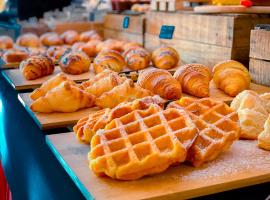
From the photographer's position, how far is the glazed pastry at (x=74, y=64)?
2260 millimetres

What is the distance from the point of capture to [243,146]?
1194 millimetres

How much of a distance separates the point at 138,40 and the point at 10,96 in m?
1.30

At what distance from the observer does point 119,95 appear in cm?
155

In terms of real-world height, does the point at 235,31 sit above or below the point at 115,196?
above

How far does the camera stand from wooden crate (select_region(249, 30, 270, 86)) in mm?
1852

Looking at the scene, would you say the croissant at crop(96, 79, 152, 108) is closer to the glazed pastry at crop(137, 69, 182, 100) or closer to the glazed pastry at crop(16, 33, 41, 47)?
the glazed pastry at crop(137, 69, 182, 100)

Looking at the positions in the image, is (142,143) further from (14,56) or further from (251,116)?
(14,56)

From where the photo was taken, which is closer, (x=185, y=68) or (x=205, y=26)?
(x=185, y=68)

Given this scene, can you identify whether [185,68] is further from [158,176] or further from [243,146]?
[158,176]

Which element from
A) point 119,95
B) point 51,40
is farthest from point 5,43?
point 119,95

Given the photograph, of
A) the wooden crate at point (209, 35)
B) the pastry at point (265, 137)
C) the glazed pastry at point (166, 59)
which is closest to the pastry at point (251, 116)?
the pastry at point (265, 137)

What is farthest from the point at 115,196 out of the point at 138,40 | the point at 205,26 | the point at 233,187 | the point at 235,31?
the point at 138,40

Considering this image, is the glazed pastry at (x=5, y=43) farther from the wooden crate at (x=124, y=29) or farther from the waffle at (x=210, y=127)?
the waffle at (x=210, y=127)

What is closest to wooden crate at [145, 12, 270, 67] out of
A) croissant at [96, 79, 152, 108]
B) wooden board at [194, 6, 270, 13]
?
wooden board at [194, 6, 270, 13]
